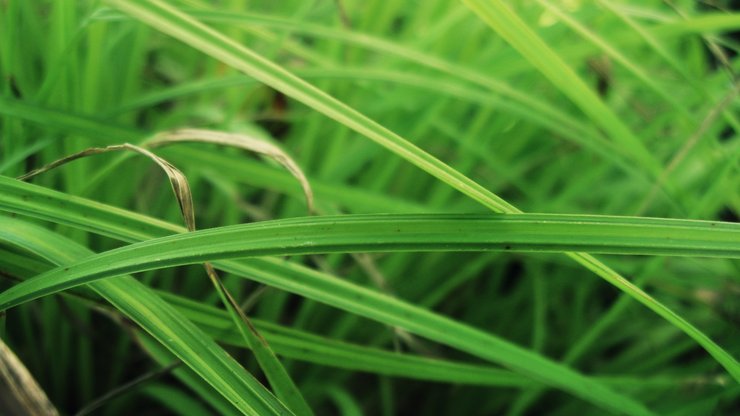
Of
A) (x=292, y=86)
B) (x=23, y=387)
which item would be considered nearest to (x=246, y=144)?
(x=292, y=86)

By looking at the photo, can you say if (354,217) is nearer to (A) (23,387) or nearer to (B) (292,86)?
(B) (292,86)

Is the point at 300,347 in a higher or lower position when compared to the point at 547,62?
lower

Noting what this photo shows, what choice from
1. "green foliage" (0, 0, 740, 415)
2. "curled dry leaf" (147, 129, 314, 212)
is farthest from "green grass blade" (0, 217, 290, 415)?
"curled dry leaf" (147, 129, 314, 212)

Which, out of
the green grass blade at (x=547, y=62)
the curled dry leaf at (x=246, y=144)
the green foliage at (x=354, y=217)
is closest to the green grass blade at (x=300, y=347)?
the green foliage at (x=354, y=217)

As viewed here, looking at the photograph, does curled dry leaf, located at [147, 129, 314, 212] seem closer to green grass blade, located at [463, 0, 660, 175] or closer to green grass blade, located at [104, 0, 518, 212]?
green grass blade, located at [104, 0, 518, 212]

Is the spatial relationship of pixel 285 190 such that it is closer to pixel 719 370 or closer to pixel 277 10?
pixel 277 10

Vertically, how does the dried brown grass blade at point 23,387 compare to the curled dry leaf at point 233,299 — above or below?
below

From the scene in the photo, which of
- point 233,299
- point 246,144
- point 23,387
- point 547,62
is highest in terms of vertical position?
point 547,62

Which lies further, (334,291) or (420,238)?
(334,291)

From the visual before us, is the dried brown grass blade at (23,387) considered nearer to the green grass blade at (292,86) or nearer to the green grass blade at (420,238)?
the green grass blade at (420,238)
